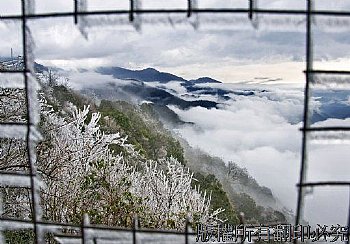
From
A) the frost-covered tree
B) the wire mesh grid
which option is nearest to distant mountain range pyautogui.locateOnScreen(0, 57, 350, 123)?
the frost-covered tree

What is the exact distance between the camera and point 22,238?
2.42 metres

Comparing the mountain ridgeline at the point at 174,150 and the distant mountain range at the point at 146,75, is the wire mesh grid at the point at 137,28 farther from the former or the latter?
the mountain ridgeline at the point at 174,150

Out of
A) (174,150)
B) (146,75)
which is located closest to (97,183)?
(146,75)

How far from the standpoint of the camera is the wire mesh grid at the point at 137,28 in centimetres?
41

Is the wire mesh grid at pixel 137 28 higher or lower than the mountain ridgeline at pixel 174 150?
higher

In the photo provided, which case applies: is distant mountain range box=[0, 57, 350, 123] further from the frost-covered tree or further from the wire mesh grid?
the wire mesh grid

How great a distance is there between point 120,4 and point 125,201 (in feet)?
6.67

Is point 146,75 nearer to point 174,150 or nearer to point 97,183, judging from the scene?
point 174,150

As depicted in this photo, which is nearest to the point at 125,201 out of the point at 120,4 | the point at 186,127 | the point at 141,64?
the point at 141,64

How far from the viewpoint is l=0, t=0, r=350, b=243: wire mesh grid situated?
1.33 ft

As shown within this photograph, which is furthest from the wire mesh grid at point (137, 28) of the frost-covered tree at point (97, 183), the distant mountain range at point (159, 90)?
the distant mountain range at point (159, 90)

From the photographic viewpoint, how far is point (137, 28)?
438 millimetres

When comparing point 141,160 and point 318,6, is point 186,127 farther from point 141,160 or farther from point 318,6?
point 318,6

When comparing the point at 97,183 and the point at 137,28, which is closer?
the point at 137,28
